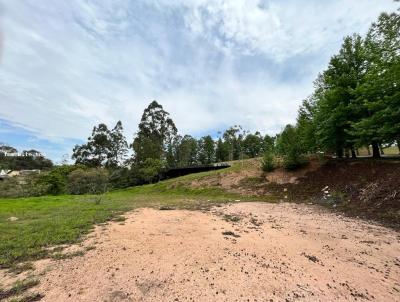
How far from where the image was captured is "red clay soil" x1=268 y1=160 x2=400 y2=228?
1020 centimetres

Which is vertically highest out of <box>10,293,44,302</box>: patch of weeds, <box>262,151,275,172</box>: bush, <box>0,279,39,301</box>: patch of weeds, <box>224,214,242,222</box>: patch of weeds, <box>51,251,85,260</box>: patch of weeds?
<box>262,151,275,172</box>: bush

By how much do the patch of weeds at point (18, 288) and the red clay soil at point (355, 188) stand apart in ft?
33.5

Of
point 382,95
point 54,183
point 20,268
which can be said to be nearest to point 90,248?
point 20,268

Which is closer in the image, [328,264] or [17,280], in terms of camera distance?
[17,280]

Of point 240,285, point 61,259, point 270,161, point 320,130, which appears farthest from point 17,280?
point 270,161

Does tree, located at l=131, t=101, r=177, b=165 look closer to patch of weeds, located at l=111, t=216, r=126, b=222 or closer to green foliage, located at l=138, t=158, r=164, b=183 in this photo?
green foliage, located at l=138, t=158, r=164, b=183

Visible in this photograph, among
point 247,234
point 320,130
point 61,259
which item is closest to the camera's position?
point 61,259

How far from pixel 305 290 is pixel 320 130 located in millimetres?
15800

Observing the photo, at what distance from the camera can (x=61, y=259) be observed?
4.94m

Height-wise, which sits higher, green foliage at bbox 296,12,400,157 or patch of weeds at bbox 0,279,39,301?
green foliage at bbox 296,12,400,157

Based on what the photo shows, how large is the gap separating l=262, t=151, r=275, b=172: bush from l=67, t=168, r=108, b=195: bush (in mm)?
19329

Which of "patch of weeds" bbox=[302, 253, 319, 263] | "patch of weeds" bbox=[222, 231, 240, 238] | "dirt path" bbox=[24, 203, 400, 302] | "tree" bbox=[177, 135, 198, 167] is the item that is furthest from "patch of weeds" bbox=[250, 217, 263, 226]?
"tree" bbox=[177, 135, 198, 167]

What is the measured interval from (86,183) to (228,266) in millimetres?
28747

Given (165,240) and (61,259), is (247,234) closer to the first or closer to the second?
(165,240)
